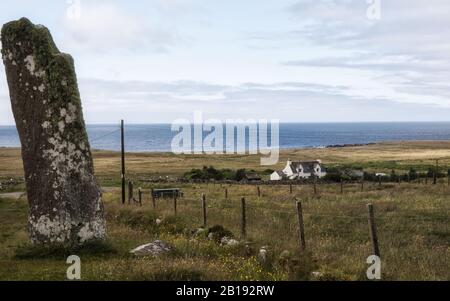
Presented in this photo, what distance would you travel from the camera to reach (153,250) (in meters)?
12.2

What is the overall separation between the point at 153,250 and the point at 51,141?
3.66m

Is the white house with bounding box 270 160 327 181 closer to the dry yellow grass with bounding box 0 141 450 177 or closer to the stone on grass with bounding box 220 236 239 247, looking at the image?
the dry yellow grass with bounding box 0 141 450 177

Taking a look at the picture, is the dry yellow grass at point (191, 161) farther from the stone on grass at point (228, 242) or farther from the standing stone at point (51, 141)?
the stone on grass at point (228, 242)

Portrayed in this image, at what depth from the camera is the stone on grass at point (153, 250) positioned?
12.0 meters

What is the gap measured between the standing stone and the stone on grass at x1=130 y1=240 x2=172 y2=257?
145 centimetres

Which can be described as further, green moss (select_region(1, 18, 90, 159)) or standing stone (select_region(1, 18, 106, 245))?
green moss (select_region(1, 18, 90, 159))

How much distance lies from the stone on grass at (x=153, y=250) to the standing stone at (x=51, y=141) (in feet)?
4.76

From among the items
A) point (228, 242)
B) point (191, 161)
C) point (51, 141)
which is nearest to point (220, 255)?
point (228, 242)

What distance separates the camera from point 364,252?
41.2 ft

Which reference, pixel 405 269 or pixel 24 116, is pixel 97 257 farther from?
pixel 405 269

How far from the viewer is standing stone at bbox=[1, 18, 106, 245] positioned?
12836 mm

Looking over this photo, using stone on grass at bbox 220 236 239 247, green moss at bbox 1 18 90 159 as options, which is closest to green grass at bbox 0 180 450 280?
stone on grass at bbox 220 236 239 247
